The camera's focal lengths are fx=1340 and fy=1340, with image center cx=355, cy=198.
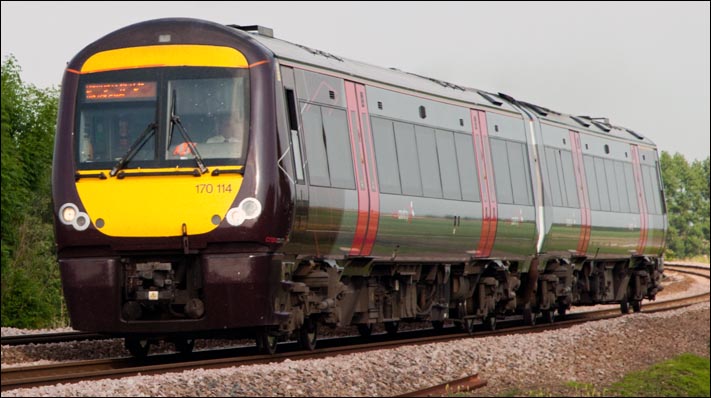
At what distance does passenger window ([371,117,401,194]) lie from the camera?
16.2 metres

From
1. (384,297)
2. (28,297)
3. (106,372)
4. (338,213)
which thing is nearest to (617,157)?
(384,297)

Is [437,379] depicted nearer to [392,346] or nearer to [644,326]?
[392,346]

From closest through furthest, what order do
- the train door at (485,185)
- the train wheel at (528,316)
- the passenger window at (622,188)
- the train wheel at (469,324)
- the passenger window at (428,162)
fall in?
the passenger window at (428,162), the train door at (485,185), the train wheel at (469,324), the train wheel at (528,316), the passenger window at (622,188)

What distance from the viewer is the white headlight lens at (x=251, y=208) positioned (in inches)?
515

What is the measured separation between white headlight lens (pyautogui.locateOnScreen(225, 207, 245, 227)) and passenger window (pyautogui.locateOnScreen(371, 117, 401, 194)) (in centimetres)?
333

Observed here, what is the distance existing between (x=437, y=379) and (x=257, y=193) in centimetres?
251

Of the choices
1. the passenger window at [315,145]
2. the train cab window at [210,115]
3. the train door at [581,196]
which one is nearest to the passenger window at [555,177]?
the train door at [581,196]

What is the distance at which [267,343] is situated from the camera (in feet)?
46.8

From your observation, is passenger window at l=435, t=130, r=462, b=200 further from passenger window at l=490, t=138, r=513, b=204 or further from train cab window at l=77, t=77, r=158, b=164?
train cab window at l=77, t=77, r=158, b=164

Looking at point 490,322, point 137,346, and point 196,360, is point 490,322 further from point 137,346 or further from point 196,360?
point 137,346

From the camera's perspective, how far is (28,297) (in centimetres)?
4491

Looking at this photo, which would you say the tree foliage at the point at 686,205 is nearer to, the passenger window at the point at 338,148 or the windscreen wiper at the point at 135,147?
the passenger window at the point at 338,148

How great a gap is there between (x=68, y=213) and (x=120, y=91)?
1.34 meters

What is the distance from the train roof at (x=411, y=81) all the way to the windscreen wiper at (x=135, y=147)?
4.90 feet
